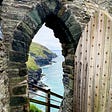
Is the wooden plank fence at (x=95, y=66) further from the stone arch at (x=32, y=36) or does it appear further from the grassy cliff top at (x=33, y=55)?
the grassy cliff top at (x=33, y=55)

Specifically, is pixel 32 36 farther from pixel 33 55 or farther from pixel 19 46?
pixel 33 55

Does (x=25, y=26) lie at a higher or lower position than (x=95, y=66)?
higher

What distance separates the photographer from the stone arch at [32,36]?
4.46m

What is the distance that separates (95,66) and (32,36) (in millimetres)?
1132

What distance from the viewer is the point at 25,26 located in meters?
4.49

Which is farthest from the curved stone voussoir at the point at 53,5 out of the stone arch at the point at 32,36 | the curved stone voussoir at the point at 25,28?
the curved stone voussoir at the point at 25,28

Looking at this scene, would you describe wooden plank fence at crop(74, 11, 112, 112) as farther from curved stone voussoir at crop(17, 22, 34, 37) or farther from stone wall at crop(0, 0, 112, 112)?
curved stone voussoir at crop(17, 22, 34, 37)

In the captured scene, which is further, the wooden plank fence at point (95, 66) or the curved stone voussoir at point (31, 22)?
the curved stone voussoir at point (31, 22)

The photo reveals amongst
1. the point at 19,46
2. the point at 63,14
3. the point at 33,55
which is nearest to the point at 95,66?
the point at 63,14

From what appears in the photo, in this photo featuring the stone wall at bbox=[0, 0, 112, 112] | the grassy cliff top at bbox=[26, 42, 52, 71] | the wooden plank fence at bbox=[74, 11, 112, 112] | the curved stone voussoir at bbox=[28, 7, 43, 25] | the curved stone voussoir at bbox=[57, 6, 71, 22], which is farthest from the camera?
the grassy cliff top at bbox=[26, 42, 52, 71]

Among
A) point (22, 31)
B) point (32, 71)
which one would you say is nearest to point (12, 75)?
point (22, 31)

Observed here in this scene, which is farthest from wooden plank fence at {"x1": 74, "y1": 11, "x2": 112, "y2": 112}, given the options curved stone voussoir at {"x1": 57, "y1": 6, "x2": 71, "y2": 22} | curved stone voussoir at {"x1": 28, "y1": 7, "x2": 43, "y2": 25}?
curved stone voussoir at {"x1": 28, "y1": 7, "x2": 43, "y2": 25}

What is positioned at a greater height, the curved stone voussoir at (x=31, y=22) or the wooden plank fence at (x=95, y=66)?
the curved stone voussoir at (x=31, y=22)

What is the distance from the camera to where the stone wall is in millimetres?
4422
